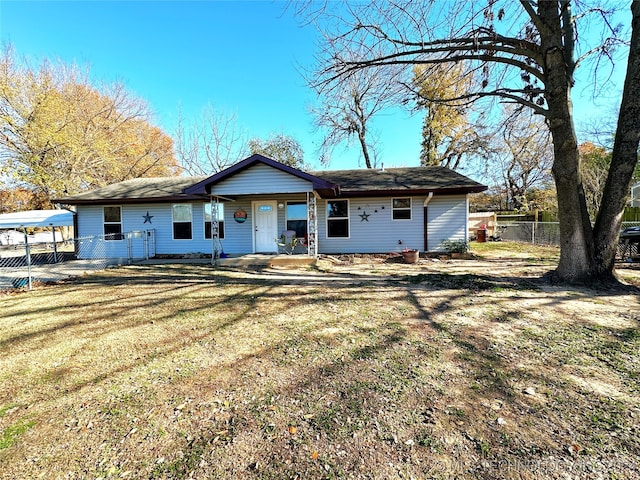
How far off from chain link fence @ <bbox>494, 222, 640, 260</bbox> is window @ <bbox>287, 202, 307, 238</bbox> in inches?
404

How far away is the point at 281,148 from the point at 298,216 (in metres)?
13.6

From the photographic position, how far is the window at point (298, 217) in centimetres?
1148

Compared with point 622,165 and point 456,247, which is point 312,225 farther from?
point 622,165

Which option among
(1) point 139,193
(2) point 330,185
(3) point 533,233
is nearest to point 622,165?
(2) point 330,185

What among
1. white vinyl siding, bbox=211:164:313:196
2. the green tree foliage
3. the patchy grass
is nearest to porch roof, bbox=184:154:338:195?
white vinyl siding, bbox=211:164:313:196

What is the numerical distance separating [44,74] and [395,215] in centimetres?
2330

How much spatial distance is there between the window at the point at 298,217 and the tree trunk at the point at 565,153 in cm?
760

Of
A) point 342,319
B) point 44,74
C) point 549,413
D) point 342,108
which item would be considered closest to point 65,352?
point 342,319

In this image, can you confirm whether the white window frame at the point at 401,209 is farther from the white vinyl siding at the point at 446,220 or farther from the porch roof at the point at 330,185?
the white vinyl siding at the point at 446,220

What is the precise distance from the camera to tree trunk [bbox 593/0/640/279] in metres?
5.89

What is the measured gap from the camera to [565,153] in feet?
20.1

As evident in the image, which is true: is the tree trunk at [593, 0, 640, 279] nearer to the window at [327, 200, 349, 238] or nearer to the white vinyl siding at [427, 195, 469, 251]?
the white vinyl siding at [427, 195, 469, 251]

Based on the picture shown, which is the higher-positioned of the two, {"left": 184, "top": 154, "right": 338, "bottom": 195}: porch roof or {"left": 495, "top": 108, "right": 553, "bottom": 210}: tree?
{"left": 495, "top": 108, "right": 553, "bottom": 210}: tree

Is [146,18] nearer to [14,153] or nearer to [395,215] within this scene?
[395,215]
